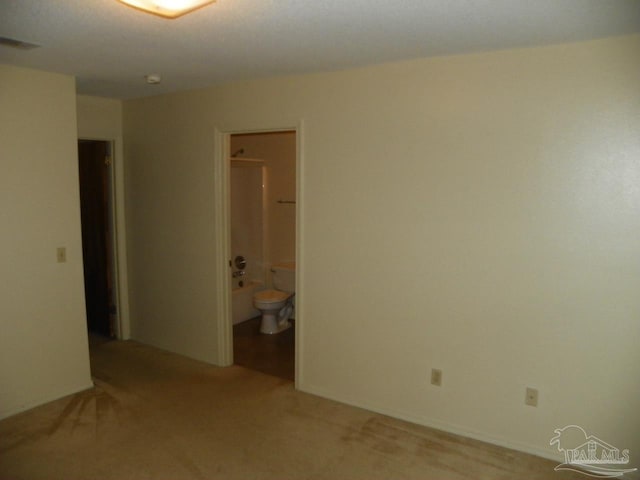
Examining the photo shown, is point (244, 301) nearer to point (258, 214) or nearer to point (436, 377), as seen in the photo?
point (258, 214)

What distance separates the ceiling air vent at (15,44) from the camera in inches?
98.4

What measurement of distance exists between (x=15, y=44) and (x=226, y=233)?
1.92 meters

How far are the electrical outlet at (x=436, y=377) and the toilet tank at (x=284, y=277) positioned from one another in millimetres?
2445

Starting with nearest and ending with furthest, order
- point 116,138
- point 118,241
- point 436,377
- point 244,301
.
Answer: point 436,377 < point 116,138 < point 118,241 < point 244,301

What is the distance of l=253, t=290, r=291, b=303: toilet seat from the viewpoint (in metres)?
4.88

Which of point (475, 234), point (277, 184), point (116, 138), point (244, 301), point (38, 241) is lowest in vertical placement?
point (244, 301)

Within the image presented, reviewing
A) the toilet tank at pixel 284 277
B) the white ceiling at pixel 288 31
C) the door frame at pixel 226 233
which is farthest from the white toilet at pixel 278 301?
the white ceiling at pixel 288 31

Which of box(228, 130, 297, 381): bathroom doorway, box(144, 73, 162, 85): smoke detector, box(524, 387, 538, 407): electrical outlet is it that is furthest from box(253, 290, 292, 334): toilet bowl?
box(524, 387, 538, 407): electrical outlet

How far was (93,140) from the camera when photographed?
439cm

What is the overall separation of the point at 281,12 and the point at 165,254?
2.80m

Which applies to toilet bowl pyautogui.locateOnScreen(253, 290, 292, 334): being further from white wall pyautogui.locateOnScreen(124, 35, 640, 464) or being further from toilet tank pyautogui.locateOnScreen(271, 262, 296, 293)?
white wall pyautogui.locateOnScreen(124, 35, 640, 464)

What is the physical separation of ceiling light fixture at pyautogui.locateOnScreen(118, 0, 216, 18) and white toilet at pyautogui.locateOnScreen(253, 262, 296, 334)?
351 centimetres

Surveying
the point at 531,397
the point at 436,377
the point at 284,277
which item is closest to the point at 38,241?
the point at 284,277

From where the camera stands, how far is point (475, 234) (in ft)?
9.14
